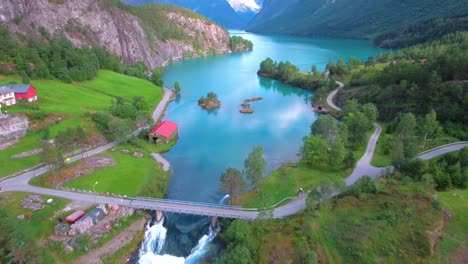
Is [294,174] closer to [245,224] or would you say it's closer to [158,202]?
[245,224]

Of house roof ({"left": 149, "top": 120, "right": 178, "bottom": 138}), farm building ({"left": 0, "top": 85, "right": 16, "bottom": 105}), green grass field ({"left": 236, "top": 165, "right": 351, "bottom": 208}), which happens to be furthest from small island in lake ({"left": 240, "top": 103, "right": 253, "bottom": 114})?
farm building ({"left": 0, "top": 85, "right": 16, "bottom": 105})

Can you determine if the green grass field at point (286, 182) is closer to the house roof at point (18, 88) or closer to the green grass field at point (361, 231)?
the green grass field at point (361, 231)

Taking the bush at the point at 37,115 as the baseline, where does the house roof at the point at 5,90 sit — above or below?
above

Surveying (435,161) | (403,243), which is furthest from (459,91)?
(403,243)

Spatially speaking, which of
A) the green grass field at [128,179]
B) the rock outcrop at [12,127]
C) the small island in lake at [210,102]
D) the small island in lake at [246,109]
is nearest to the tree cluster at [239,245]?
the green grass field at [128,179]

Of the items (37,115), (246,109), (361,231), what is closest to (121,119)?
(37,115)

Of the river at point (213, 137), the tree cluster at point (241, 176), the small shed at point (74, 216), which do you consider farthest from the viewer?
the tree cluster at point (241, 176)
